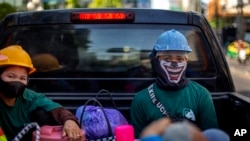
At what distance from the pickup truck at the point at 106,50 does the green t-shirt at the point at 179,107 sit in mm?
417

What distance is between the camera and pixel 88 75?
3.85 metres

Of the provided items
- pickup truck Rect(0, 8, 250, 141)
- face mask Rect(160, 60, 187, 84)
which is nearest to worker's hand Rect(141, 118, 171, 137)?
face mask Rect(160, 60, 187, 84)

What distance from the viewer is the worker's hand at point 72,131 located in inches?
107

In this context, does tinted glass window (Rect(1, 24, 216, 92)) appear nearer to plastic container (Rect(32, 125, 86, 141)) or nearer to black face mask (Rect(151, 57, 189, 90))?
black face mask (Rect(151, 57, 189, 90))

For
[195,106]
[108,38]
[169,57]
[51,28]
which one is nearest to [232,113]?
[195,106]

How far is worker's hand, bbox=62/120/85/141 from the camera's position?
107 inches

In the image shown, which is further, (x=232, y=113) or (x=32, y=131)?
(x=232, y=113)

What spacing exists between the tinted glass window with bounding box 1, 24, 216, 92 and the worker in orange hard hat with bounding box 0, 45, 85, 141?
23.4 inches

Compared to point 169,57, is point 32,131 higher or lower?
lower

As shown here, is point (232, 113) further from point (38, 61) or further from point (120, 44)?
point (38, 61)

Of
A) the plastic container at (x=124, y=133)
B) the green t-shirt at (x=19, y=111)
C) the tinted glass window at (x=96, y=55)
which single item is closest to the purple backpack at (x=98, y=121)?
the green t-shirt at (x=19, y=111)

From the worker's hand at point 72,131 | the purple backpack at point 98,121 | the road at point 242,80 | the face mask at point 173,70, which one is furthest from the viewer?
the road at point 242,80

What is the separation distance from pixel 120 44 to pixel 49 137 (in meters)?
1.41

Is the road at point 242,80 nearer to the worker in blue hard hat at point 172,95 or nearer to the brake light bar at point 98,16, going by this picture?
the brake light bar at point 98,16
